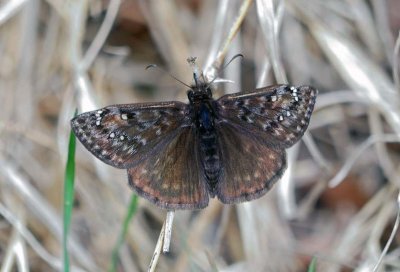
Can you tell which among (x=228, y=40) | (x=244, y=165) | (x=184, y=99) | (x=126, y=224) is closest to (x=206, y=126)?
(x=244, y=165)

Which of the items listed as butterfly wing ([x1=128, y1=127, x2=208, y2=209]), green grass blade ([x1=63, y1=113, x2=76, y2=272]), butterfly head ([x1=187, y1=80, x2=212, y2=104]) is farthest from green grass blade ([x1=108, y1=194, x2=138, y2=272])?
butterfly head ([x1=187, y1=80, x2=212, y2=104])

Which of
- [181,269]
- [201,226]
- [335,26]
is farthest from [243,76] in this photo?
[181,269]

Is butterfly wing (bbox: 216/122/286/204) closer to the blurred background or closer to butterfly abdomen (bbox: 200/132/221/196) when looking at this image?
butterfly abdomen (bbox: 200/132/221/196)

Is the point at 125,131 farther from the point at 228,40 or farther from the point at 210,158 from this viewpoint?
the point at 228,40

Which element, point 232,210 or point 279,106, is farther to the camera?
point 232,210

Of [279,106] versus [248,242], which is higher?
[279,106]

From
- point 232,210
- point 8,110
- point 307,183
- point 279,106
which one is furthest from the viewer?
point 307,183

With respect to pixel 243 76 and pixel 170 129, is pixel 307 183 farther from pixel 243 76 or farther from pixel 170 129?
pixel 170 129
